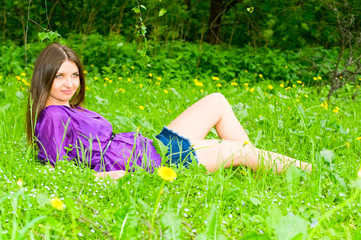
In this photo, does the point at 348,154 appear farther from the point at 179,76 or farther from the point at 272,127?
the point at 179,76

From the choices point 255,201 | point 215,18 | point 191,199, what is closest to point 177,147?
point 191,199

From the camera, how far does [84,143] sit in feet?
7.84

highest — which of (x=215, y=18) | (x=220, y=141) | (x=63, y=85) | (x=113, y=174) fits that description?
(x=215, y=18)

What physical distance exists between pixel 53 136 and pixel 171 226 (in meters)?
1.15

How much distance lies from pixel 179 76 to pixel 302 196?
4.17 metres

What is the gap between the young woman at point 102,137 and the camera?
2.31 m

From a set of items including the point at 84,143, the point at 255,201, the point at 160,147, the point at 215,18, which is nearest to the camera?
the point at 255,201

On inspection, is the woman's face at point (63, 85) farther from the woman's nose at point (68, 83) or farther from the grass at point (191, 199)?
the grass at point (191, 199)

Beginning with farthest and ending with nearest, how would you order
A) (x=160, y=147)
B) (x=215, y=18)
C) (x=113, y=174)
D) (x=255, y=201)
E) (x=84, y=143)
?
(x=215, y=18) < (x=84, y=143) < (x=160, y=147) < (x=113, y=174) < (x=255, y=201)

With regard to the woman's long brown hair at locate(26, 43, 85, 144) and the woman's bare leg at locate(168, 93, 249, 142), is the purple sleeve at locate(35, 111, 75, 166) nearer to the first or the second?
the woman's long brown hair at locate(26, 43, 85, 144)

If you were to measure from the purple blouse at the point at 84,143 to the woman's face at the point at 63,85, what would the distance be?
0.36ft

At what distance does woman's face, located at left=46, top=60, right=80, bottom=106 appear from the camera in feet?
8.25

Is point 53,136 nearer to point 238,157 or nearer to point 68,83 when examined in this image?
point 68,83

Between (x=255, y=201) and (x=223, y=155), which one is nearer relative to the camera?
(x=255, y=201)
